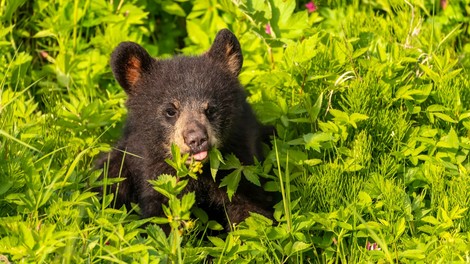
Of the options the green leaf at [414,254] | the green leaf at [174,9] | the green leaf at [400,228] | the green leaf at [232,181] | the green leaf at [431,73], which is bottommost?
the green leaf at [414,254]

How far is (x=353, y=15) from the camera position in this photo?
7.93 meters

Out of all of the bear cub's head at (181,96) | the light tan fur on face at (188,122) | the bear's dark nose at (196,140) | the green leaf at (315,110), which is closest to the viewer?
the bear's dark nose at (196,140)

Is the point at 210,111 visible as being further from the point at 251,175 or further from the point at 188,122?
the point at 251,175

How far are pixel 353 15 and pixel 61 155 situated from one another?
102 inches

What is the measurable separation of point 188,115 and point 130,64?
649mm

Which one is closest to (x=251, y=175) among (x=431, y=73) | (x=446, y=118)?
(x=446, y=118)

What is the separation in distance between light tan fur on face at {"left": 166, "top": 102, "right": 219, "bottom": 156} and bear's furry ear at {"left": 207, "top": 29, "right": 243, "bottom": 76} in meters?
0.55

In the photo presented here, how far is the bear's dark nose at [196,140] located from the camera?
5.89 m

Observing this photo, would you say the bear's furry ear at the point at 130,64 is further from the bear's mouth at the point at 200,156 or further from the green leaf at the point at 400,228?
the green leaf at the point at 400,228

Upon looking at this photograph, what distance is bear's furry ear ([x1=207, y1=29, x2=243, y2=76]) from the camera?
261 inches

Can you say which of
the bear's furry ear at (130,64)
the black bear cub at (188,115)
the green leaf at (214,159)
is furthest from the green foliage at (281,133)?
the bear's furry ear at (130,64)

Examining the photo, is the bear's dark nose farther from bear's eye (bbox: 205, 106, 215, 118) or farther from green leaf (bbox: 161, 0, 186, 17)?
green leaf (bbox: 161, 0, 186, 17)

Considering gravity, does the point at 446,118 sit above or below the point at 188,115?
below

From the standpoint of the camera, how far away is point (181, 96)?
623 centimetres
